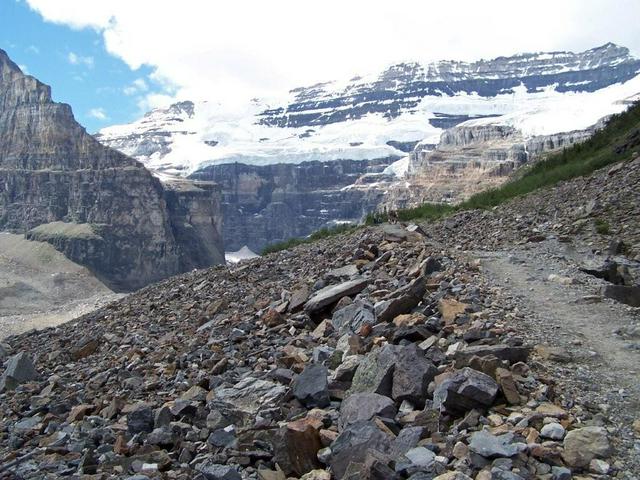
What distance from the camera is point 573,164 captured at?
23750 millimetres

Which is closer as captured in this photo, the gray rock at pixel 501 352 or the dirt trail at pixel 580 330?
the dirt trail at pixel 580 330

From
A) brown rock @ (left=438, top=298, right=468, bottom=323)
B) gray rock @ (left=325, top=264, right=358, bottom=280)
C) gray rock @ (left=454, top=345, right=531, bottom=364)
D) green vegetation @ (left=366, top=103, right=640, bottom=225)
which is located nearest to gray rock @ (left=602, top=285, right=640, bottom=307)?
brown rock @ (left=438, top=298, right=468, bottom=323)

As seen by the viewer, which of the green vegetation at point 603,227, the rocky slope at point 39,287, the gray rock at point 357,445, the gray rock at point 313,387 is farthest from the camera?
the rocky slope at point 39,287

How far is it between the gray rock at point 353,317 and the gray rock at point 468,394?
89.8 inches

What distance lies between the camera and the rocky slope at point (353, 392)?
4.54 metres

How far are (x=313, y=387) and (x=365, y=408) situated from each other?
80 centimetres

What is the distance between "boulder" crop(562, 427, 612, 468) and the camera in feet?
13.9

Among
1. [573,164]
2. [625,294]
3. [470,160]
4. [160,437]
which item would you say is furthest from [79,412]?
[470,160]

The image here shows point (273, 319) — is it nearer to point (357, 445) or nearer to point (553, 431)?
point (357, 445)

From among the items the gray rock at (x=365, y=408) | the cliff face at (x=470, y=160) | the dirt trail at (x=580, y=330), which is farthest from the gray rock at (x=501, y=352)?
the cliff face at (x=470, y=160)

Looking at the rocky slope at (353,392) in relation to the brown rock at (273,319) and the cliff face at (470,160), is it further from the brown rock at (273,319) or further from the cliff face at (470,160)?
the cliff face at (470,160)

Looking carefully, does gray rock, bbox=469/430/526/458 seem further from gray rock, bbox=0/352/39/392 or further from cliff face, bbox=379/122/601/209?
cliff face, bbox=379/122/601/209

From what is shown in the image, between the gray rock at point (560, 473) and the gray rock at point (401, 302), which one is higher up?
the gray rock at point (401, 302)

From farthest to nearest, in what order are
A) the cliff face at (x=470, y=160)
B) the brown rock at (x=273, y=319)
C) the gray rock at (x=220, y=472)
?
the cliff face at (x=470, y=160) → the brown rock at (x=273, y=319) → the gray rock at (x=220, y=472)
